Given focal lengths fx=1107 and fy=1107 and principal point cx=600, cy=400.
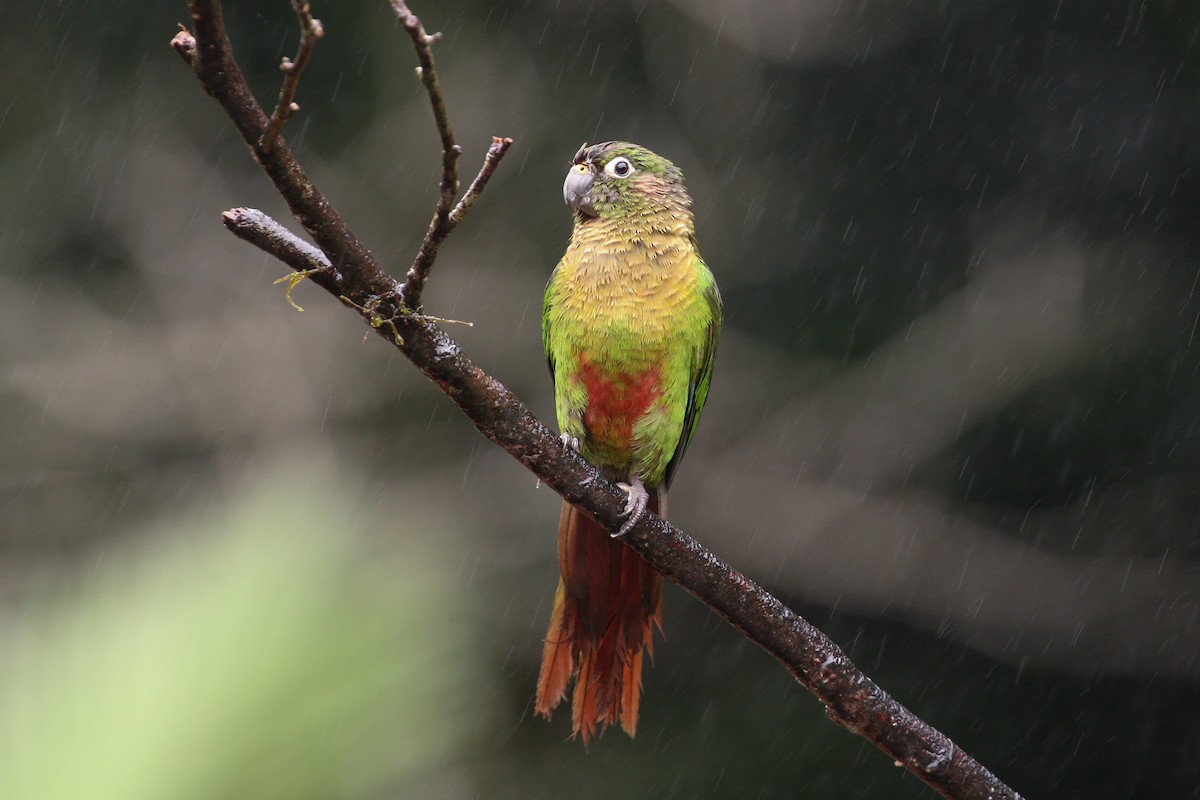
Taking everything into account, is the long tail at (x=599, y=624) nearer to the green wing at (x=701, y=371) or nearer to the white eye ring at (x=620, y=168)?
the green wing at (x=701, y=371)

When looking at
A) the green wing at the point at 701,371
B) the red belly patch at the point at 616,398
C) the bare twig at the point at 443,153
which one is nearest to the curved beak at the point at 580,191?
the green wing at the point at 701,371

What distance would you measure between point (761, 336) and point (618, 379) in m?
2.89

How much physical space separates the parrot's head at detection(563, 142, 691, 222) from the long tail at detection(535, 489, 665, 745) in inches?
32.6

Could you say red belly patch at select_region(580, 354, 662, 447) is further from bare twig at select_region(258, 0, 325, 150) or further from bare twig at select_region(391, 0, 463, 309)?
bare twig at select_region(258, 0, 325, 150)

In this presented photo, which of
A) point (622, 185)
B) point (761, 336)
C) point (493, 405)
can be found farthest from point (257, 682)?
point (761, 336)

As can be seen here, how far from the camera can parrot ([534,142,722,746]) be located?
2.56 meters

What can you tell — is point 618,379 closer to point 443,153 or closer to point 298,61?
point 443,153

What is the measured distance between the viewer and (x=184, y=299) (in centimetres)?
598

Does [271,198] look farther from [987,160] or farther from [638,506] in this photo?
[638,506]

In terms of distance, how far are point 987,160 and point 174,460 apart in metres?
4.47

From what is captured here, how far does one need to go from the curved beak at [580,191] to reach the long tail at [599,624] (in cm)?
85

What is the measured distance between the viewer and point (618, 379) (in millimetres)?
2695

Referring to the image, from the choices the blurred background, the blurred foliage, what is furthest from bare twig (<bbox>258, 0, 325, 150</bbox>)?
the blurred background

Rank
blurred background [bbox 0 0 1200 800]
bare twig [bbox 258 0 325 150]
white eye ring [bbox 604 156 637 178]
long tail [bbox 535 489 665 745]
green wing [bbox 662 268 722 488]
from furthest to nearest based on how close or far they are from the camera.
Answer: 1. blurred background [bbox 0 0 1200 800]
2. white eye ring [bbox 604 156 637 178]
3. green wing [bbox 662 268 722 488]
4. long tail [bbox 535 489 665 745]
5. bare twig [bbox 258 0 325 150]
